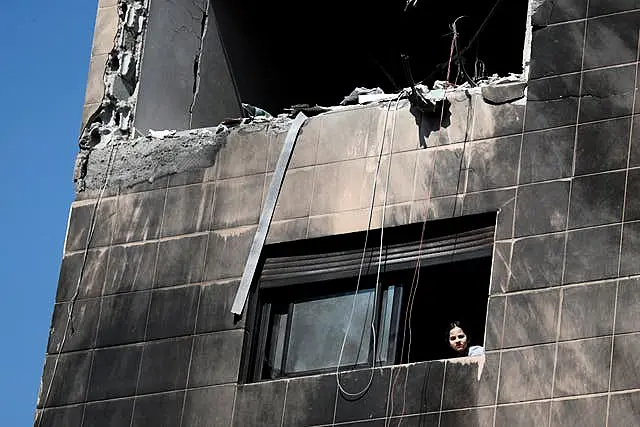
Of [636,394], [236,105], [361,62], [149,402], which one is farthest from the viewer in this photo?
[361,62]

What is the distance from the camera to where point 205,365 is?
1677 cm

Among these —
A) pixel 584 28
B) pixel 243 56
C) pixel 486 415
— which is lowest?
pixel 486 415

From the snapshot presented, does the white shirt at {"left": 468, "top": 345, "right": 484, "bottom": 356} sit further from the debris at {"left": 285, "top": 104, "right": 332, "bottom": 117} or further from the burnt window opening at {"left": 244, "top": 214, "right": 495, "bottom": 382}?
the debris at {"left": 285, "top": 104, "right": 332, "bottom": 117}

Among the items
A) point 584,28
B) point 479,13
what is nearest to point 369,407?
point 584,28

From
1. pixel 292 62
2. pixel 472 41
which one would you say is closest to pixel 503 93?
pixel 472 41

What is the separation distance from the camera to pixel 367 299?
16703 mm

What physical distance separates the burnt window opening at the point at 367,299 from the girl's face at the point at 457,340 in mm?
355

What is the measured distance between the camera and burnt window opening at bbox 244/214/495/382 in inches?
645

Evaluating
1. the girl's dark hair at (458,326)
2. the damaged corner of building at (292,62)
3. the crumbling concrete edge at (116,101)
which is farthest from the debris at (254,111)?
the girl's dark hair at (458,326)

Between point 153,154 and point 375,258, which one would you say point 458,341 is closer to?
point 375,258

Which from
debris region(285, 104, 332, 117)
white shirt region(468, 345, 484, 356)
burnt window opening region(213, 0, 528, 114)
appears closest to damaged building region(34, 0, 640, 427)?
debris region(285, 104, 332, 117)

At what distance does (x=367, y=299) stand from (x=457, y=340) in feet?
3.44

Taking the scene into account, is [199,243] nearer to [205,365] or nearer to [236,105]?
[205,365]

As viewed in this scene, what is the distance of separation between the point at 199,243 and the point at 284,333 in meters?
1.23
